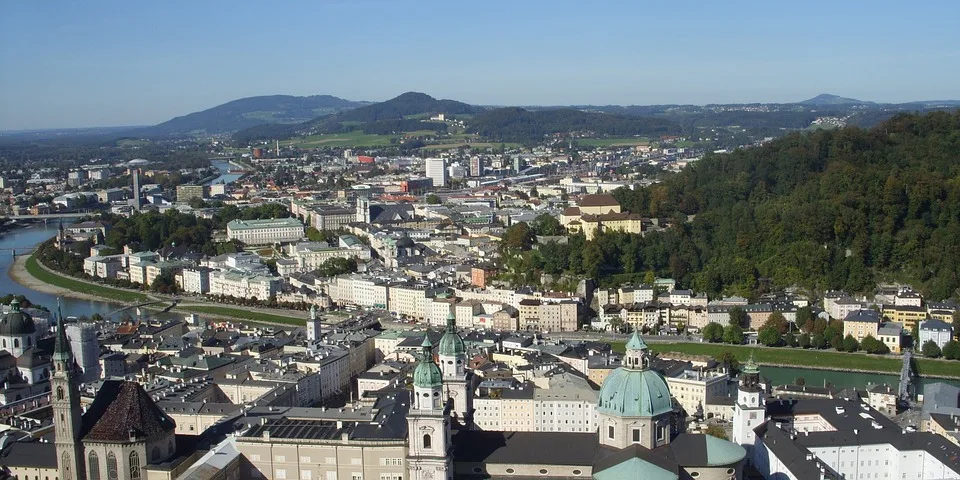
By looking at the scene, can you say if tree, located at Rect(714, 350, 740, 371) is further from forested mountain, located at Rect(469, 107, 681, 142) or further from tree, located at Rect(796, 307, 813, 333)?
forested mountain, located at Rect(469, 107, 681, 142)

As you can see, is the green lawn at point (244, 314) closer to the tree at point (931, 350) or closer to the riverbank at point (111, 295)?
the riverbank at point (111, 295)

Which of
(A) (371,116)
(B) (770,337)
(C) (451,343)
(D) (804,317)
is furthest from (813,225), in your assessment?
(A) (371,116)

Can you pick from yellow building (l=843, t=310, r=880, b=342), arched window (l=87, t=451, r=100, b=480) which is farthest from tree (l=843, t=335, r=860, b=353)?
arched window (l=87, t=451, r=100, b=480)

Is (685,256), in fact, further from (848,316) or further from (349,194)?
(349,194)

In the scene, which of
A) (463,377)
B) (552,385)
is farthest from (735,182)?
(463,377)

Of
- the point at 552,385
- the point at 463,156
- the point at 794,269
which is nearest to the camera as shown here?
the point at 552,385

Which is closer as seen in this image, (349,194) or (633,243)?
(633,243)
